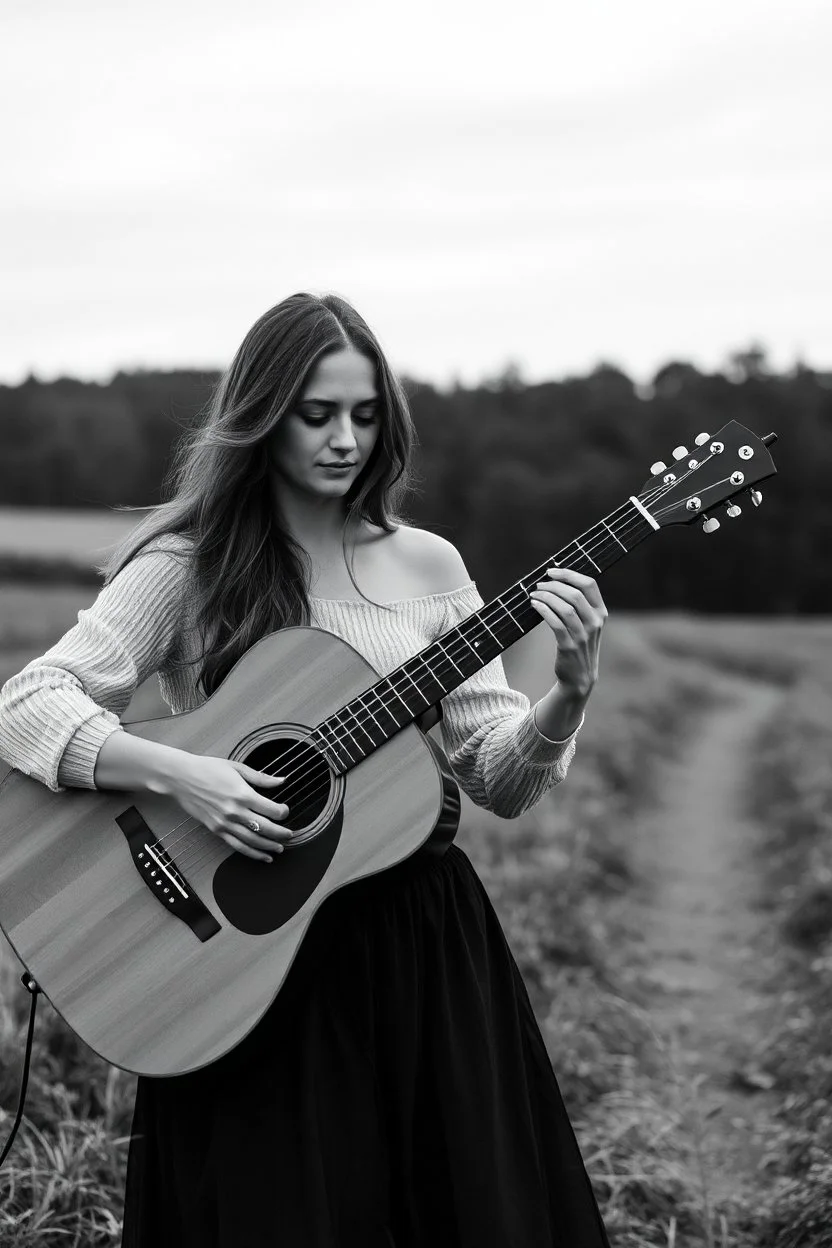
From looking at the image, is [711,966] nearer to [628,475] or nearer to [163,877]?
[163,877]

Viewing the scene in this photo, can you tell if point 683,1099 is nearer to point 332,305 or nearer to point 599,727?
point 332,305

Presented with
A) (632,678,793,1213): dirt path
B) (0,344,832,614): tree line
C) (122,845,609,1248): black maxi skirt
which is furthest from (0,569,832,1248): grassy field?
(0,344,832,614): tree line

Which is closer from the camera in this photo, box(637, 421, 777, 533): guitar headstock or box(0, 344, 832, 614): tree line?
box(637, 421, 777, 533): guitar headstock

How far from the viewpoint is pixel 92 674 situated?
2309 mm

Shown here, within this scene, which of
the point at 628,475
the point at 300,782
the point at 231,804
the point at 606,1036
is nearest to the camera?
the point at 231,804

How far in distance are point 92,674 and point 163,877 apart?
389mm

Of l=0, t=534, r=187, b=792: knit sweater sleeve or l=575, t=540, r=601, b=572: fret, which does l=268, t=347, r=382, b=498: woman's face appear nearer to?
l=0, t=534, r=187, b=792: knit sweater sleeve

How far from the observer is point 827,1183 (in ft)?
10.6

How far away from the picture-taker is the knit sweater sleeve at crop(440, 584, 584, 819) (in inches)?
91.8

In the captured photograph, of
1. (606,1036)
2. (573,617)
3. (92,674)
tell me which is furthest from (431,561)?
(606,1036)

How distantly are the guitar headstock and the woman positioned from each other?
0.25 meters

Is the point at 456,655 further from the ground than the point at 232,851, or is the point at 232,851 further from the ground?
the point at 456,655

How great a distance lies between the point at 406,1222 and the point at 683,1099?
233cm

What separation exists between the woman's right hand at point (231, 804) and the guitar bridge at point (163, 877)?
11 centimetres
